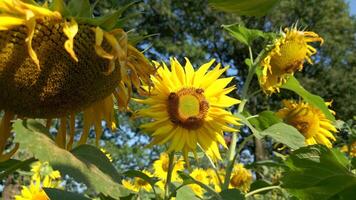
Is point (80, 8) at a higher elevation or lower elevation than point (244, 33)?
lower

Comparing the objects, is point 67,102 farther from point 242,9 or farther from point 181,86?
Result: point 181,86

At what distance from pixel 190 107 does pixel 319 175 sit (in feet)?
1.06

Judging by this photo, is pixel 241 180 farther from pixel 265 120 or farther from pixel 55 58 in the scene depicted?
pixel 55 58

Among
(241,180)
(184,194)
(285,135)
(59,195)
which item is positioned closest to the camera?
(59,195)

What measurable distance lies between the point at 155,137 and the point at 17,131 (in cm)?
66

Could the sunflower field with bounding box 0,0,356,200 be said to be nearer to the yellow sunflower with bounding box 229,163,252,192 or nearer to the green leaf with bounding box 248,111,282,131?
the green leaf with bounding box 248,111,282,131

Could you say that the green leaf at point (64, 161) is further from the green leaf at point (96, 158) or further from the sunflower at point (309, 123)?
the sunflower at point (309, 123)

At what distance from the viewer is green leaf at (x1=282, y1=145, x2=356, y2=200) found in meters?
1.09

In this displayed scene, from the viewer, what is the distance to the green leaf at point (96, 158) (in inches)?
24.5

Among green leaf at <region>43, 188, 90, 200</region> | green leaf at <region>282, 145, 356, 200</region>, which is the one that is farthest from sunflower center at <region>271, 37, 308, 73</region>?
green leaf at <region>43, 188, 90, 200</region>

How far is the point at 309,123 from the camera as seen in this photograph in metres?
1.88

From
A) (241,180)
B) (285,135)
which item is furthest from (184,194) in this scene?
(241,180)

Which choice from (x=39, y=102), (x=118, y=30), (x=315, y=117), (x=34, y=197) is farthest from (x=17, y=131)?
(x=315, y=117)

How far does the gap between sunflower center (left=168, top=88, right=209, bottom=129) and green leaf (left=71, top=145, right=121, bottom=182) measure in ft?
2.07
